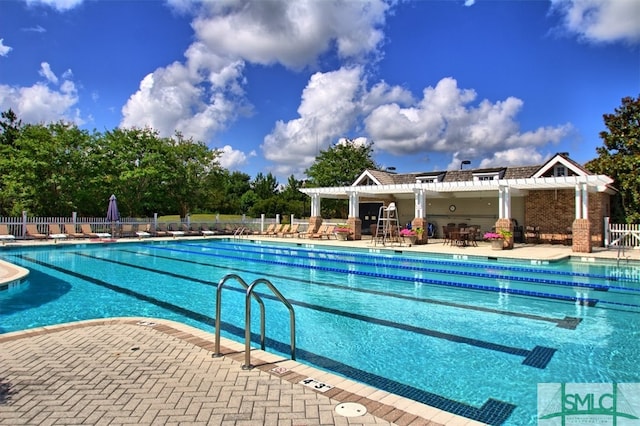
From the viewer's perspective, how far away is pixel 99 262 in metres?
13.9

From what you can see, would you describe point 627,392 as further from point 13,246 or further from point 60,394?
point 13,246

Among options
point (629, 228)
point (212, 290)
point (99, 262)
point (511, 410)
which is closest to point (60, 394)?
point (511, 410)

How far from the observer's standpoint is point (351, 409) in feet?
9.54

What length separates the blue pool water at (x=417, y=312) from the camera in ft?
14.6

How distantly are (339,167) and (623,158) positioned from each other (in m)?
20.5

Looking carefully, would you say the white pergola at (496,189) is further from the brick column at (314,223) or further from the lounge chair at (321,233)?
the lounge chair at (321,233)

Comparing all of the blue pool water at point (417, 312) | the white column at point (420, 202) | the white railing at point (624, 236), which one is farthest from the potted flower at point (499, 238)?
the white railing at point (624, 236)

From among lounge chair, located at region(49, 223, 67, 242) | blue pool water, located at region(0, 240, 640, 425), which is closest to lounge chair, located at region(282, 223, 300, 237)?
blue pool water, located at region(0, 240, 640, 425)

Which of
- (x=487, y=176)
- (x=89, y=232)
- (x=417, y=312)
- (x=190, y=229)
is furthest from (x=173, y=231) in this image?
(x=417, y=312)

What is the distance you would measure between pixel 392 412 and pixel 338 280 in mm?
7786

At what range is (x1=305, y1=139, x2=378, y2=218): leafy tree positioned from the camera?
35062 mm
